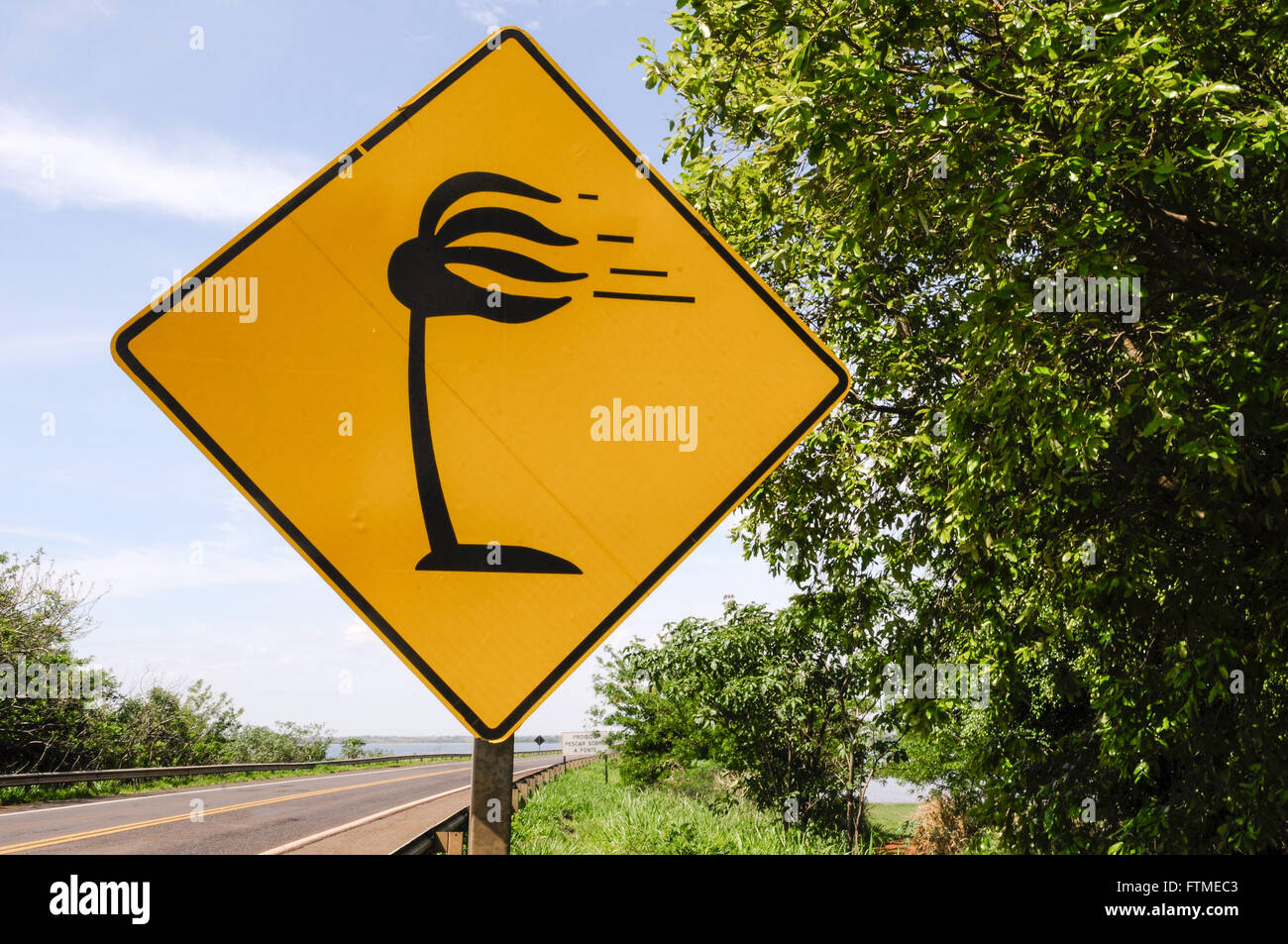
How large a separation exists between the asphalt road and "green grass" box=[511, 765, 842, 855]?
381 cm

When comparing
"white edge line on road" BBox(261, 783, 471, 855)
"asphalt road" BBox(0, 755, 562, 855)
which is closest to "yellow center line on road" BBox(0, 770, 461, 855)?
"asphalt road" BBox(0, 755, 562, 855)

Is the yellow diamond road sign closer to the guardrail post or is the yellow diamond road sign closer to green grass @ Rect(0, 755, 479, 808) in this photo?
the guardrail post

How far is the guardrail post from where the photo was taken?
1611mm

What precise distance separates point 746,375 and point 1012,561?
581 cm

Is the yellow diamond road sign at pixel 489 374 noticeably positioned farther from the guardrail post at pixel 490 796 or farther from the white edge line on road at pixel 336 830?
the white edge line on road at pixel 336 830

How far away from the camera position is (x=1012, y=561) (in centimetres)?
675

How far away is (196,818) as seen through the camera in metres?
15.0

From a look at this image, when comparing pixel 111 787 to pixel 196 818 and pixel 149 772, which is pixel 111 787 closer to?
pixel 149 772

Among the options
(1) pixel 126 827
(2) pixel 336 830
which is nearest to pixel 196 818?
(1) pixel 126 827

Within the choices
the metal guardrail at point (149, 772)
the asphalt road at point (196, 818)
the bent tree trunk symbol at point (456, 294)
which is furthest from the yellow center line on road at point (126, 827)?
the bent tree trunk symbol at point (456, 294)

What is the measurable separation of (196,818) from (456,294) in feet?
56.7
